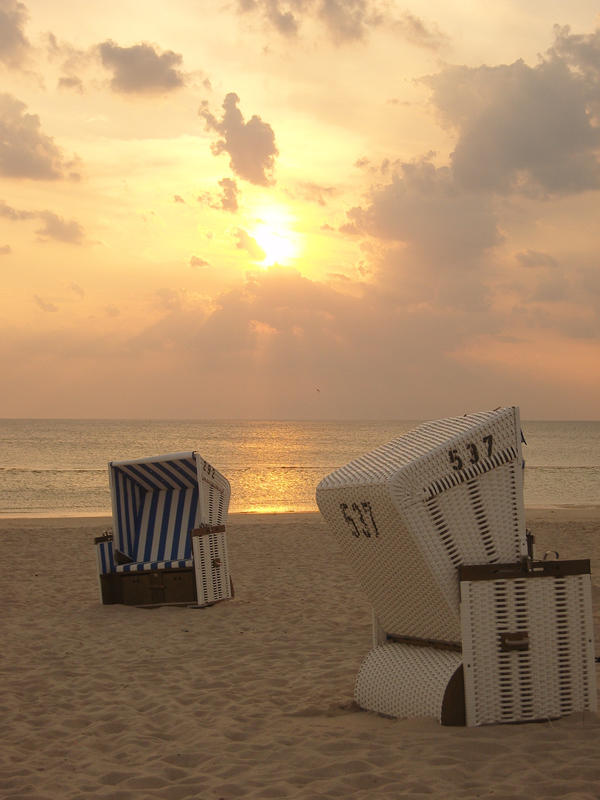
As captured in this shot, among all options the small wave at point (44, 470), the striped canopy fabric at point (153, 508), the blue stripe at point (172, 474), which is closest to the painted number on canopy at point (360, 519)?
the striped canopy fabric at point (153, 508)

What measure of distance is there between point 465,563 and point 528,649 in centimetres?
57

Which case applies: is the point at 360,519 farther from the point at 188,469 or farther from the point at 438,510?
the point at 188,469

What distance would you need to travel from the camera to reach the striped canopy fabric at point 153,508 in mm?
10328

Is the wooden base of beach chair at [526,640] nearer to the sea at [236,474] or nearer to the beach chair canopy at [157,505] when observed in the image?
the beach chair canopy at [157,505]

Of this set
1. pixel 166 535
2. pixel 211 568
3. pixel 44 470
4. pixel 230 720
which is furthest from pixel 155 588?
pixel 44 470

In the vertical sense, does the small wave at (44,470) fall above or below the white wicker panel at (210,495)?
below

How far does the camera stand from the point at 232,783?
4.28 m

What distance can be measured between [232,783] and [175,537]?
642 cm

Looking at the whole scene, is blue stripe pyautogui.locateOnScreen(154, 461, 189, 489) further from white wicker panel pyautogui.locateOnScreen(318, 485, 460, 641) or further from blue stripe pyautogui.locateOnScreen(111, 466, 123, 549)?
white wicker panel pyautogui.locateOnScreen(318, 485, 460, 641)

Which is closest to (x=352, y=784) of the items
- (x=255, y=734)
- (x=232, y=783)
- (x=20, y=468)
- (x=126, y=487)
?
(x=232, y=783)

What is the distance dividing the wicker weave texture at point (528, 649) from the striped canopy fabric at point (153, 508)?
589cm

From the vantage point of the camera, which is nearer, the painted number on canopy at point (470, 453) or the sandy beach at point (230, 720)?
the sandy beach at point (230, 720)

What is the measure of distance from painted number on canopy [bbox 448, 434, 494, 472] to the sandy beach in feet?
4.63

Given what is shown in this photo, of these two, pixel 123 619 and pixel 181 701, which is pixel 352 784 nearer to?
pixel 181 701
